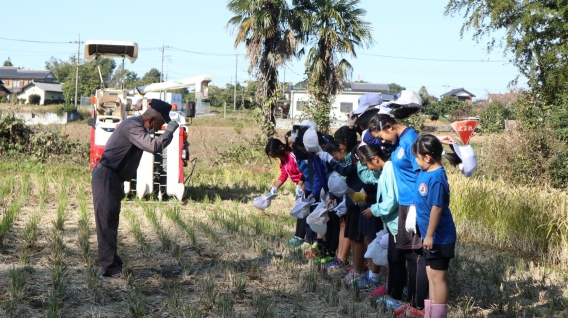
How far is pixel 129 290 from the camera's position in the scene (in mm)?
5844

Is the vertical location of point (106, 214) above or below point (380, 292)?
above

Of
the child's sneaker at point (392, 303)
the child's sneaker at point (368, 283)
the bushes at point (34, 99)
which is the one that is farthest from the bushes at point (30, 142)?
the bushes at point (34, 99)

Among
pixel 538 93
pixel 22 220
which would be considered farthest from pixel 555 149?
pixel 22 220

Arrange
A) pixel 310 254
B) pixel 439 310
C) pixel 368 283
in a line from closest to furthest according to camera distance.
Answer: pixel 439 310
pixel 368 283
pixel 310 254

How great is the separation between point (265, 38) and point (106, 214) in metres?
15.7

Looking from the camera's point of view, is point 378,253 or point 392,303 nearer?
point 392,303

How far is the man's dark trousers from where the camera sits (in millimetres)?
6477

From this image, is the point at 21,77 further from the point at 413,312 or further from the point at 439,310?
the point at 439,310

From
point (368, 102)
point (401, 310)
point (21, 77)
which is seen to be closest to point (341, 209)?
point (368, 102)

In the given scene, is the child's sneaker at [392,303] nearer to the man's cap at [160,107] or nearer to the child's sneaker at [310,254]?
the child's sneaker at [310,254]

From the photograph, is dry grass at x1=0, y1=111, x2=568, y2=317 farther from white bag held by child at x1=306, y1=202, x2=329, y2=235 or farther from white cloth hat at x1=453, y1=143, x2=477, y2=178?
white cloth hat at x1=453, y1=143, x2=477, y2=178

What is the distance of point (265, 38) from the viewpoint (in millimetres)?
21609

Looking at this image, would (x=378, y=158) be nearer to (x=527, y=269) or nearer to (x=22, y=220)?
(x=527, y=269)

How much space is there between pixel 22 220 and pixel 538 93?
11.4 m
